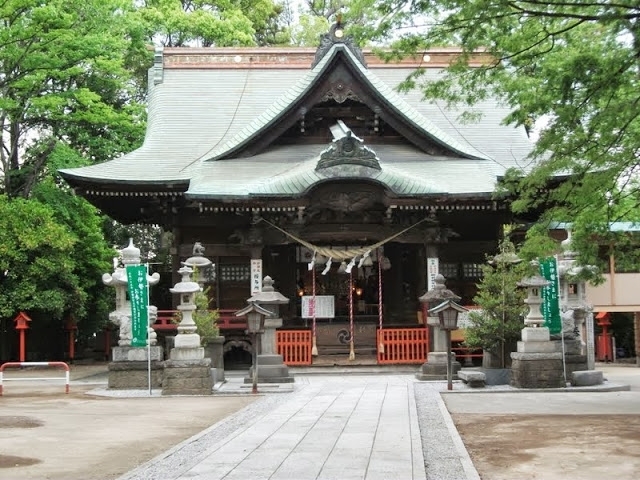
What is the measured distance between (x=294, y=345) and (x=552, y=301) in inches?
265

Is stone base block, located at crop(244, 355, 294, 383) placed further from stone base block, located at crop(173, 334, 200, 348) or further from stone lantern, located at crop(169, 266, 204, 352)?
stone base block, located at crop(173, 334, 200, 348)

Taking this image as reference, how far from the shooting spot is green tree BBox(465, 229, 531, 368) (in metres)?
15.8

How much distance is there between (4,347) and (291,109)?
12591 millimetres

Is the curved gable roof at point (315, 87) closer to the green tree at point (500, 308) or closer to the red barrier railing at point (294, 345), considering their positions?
the red barrier railing at point (294, 345)

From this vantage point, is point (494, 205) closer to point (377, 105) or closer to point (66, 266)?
point (377, 105)

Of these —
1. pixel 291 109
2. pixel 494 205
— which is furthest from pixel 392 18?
pixel 291 109

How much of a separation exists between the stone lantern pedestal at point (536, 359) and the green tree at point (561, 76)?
3.52 meters

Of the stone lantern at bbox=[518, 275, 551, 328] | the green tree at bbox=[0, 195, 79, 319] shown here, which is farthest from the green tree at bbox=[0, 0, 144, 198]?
the stone lantern at bbox=[518, 275, 551, 328]

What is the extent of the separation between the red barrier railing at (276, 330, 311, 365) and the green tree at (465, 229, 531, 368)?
4539 mm

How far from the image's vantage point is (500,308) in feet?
52.0

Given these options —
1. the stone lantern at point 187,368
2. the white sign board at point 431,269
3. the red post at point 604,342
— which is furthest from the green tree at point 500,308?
the red post at point 604,342

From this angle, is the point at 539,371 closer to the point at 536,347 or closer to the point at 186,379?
the point at 536,347

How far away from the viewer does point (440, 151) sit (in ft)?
72.3

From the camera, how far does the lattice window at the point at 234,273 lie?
69.3ft
